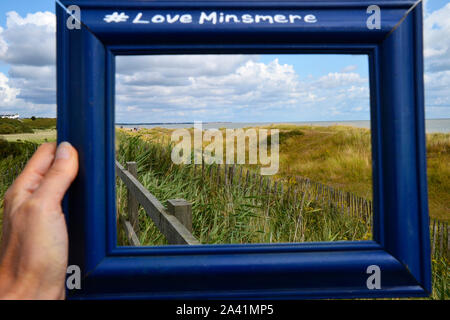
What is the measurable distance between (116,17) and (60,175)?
55cm

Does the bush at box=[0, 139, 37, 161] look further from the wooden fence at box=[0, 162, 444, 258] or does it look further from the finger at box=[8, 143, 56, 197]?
the finger at box=[8, 143, 56, 197]

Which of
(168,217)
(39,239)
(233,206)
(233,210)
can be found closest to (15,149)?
(233,206)

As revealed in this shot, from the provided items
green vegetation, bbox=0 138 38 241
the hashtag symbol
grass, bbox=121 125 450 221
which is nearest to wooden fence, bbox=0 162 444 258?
grass, bbox=121 125 450 221

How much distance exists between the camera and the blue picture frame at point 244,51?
1.29 m

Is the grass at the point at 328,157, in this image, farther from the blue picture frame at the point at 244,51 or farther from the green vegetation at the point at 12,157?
the green vegetation at the point at 12,157

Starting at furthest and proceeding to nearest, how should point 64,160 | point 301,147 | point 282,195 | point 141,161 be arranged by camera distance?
point 141,161
point 282,195
point 301,147
point 64,160

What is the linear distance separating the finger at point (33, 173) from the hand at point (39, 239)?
26mm

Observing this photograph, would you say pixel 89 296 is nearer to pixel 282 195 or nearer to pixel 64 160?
pixel 64 160

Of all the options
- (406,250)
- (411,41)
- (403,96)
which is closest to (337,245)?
(406,250)

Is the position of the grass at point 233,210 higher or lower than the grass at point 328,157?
lower

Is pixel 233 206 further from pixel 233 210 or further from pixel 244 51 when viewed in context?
pixel 244 51

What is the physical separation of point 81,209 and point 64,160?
17 centimetres

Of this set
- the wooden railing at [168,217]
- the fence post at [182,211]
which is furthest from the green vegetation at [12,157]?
the fence post at [182,211]

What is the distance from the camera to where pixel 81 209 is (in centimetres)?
129
